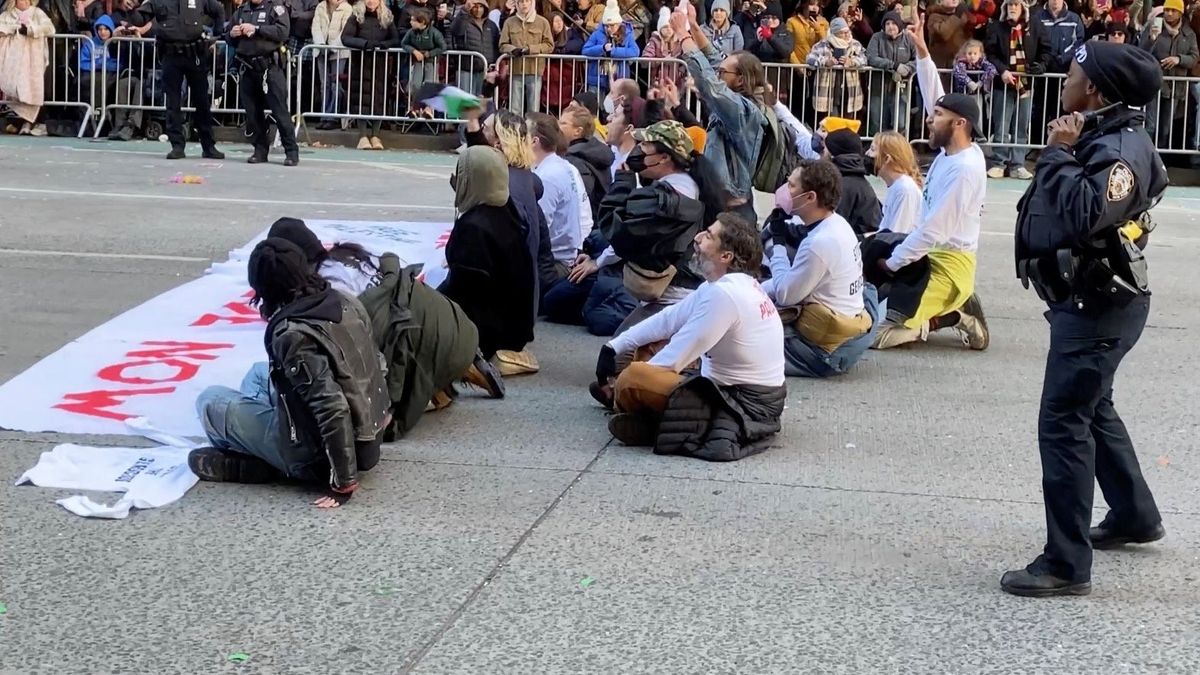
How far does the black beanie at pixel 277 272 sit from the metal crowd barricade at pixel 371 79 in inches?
539

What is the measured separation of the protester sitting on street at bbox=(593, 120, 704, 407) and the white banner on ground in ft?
6.45

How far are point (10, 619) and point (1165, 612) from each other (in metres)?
3.53

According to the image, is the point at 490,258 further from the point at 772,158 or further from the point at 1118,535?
the point at 1118,535

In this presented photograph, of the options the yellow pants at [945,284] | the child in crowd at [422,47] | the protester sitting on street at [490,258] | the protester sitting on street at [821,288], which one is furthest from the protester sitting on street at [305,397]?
the child in crowd at [422,47]

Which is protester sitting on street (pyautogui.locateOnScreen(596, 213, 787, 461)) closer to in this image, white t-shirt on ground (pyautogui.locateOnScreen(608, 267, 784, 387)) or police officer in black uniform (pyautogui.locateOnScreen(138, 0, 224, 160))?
white t-shirt on ground (pyautogui.locateOnScreen(608, 267, 784, 387))

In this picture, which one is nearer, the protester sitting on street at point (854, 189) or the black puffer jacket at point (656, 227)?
the black puffer jacket at point (656, 227)

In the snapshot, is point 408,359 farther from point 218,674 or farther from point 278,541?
point 218,674

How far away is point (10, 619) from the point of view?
15.3ft

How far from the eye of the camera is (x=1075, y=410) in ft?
16.0

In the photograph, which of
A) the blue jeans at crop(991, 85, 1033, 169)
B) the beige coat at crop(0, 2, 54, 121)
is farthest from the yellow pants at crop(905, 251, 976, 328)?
the beige coat at crop(0, 2, 54, 121)

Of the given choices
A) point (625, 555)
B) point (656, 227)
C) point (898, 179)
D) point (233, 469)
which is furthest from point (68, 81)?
point (625, 555)

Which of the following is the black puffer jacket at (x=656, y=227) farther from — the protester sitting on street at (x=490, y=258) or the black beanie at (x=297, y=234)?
the black beanie at (x=297, y=234)

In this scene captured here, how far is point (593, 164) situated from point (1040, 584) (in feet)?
19.6

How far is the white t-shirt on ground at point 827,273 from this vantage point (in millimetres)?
7898
